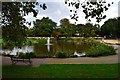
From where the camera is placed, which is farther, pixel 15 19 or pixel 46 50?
pixel 46 50

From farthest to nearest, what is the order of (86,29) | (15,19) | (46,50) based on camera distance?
(46,50), (15,19), (86,29)

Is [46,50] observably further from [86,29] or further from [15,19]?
[86,29]

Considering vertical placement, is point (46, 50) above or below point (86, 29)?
below

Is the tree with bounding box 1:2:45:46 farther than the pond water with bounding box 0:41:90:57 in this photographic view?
No

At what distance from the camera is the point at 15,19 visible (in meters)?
12.0

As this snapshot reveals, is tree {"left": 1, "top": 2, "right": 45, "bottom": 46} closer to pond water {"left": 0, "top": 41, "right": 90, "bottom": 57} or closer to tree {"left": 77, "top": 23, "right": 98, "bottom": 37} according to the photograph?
tree {"left": 77, "top": 23, "right": 98, "bottom": 37}

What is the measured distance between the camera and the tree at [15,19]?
10.5 metres

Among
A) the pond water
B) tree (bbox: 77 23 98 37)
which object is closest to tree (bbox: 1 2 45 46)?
tree (bbox: 77 23 98 37)

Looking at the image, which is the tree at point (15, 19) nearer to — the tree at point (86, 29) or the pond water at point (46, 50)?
the tree at point (86, 29)

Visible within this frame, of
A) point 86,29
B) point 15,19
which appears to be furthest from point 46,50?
point 86,29

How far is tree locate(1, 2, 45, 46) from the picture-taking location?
34.6ft

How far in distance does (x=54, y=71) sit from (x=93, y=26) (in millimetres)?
6172

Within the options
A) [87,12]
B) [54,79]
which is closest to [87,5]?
[87,12]

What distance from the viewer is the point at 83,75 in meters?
13.0
